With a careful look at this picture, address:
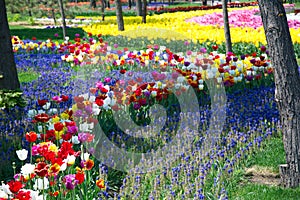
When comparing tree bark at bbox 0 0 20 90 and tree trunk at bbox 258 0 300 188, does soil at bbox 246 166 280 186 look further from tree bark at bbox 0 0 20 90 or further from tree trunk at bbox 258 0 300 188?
tree bark at bbox 0 0 20 90

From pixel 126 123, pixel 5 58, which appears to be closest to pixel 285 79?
pixel 126 123

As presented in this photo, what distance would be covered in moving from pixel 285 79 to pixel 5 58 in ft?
14.7

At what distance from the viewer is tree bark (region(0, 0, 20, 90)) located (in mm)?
7652

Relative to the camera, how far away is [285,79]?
15.7 feet

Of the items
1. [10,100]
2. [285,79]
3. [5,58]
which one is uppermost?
[285,79]

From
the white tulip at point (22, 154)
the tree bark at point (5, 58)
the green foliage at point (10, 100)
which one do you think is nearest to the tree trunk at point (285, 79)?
the white tulip at point (22, 154)

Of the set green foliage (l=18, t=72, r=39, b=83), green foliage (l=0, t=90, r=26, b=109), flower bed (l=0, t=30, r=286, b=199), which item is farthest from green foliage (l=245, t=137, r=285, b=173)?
green foliage (l=18, t=72, r=39, b=83)

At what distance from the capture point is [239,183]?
16.6 ft

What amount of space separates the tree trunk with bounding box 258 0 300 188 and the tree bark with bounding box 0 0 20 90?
4.24 m

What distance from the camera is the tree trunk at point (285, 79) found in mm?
4691

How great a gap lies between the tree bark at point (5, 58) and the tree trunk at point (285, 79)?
4237 mm

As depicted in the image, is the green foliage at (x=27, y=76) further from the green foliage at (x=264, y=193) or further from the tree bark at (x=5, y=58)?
the green foliage at (x=264, y=193)

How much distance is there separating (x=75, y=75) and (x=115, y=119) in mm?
3781

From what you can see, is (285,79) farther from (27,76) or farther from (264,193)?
(27,76)
